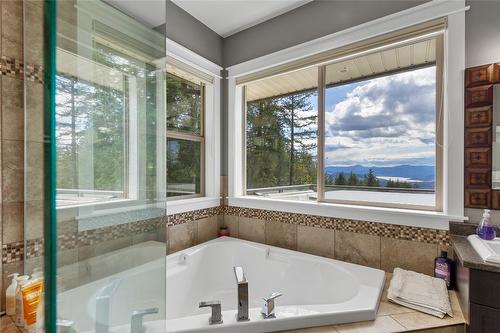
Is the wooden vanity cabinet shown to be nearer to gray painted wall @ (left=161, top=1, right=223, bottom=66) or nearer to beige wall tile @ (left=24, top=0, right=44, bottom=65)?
beige wall tile @ (left=24, top=0, right=44, bottom=65)

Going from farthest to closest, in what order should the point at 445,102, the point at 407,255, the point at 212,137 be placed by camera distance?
the point at 212,137, the point at 407,255, the point at 445,102

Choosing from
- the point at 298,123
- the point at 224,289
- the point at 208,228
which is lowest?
the point at 224,289

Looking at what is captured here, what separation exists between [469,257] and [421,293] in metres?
0.33

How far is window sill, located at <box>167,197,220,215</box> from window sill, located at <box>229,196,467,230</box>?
0.38 m

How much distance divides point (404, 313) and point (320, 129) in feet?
4.86

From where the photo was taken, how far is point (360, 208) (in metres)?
1.92

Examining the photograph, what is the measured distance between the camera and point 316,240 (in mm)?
2137

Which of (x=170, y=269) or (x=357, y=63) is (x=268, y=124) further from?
(x=170, y=269)

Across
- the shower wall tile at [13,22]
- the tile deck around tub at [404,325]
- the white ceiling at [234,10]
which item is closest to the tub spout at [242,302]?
the tile deck around tub at [404,325]

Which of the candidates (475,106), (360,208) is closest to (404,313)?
(360,208)

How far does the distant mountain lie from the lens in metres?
1.82

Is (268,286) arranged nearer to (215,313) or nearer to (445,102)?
(215,313)

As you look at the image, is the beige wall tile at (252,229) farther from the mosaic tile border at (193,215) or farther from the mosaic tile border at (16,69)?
the mosaic tile border at (16,69)

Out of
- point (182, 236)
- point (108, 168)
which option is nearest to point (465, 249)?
point (108, 168)
